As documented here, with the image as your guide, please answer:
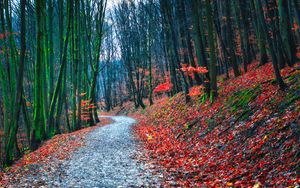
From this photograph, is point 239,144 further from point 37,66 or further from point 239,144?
point 37,66

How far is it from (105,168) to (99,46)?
16.8 m

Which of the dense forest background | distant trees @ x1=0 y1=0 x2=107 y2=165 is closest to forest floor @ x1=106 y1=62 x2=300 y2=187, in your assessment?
the dense forest background

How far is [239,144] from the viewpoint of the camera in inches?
328

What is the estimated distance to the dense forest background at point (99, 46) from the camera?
44.9 ft

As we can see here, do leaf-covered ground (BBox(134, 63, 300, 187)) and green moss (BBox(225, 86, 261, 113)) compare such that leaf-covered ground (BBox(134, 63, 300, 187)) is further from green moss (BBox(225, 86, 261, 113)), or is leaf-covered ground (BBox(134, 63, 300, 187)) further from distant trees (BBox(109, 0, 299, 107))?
distant trees (BBox(109, 0, 299, 107))

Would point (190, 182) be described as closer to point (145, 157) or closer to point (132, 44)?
point (145, 157)

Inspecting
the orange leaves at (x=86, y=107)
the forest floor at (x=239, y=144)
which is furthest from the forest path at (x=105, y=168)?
the orange leaves at (x=86, y=107)

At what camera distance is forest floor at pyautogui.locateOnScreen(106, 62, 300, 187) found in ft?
20.1

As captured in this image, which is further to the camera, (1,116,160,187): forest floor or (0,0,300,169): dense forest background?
(0,0,300,169): dense forest background

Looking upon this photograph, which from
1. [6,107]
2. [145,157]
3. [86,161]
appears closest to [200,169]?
[145,157]

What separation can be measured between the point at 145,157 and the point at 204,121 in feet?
12.3

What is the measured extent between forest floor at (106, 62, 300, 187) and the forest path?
623mm

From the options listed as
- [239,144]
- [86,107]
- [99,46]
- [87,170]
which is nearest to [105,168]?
[87,170]

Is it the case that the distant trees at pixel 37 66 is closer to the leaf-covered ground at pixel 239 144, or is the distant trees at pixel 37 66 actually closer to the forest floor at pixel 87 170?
the forest floor at pixel 87 170
